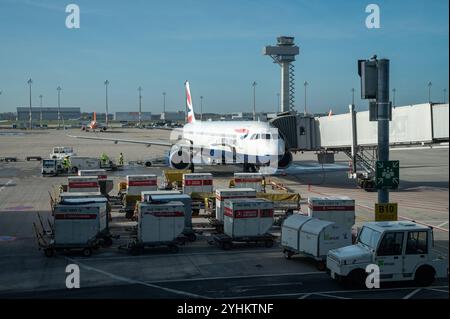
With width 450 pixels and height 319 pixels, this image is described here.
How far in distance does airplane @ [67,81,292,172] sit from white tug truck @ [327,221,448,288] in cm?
2325

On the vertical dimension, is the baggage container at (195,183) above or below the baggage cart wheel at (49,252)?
above

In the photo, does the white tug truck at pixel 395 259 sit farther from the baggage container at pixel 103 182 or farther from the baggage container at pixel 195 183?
the baggage container at pixel 103 182

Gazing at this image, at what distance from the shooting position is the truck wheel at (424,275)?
1736 cm

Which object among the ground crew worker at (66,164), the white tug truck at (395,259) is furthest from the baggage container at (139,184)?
the ground crew worker at (66,164)

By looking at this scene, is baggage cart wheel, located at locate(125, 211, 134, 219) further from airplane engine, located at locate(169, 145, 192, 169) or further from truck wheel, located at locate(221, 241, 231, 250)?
airplane engine, located at locate(169, 145, 192, 169)

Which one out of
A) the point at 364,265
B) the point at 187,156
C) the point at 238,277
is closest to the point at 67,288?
the point at 238,277

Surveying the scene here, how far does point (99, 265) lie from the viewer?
20719mm

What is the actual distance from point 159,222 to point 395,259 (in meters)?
9.54

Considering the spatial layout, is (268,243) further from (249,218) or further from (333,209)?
(333,209)

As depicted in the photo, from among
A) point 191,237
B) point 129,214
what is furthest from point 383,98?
point 129,214

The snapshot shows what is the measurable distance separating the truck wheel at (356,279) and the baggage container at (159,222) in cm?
789

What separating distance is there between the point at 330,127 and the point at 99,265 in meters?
24.5

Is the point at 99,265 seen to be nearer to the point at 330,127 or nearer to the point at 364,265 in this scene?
the point at 364,265

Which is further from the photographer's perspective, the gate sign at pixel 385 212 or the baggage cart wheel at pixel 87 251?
the baggage cart wheel at pixel 87 251
